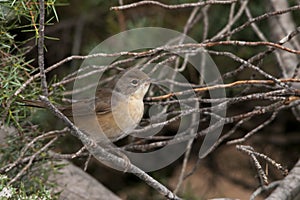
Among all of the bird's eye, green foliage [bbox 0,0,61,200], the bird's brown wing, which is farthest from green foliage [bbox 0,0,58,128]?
the bird's eye

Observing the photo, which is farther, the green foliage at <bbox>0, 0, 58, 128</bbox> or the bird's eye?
the bird's eye

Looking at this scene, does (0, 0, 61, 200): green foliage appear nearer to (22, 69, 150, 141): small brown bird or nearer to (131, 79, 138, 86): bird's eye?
(22, 69, 150, 141): small brown bird

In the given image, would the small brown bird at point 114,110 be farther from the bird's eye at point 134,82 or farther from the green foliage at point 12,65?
the green foliage at point 12,65

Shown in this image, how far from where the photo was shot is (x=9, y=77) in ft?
5.51

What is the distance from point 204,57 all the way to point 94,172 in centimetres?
99

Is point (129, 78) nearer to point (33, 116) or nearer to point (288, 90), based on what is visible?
point (33, 116)

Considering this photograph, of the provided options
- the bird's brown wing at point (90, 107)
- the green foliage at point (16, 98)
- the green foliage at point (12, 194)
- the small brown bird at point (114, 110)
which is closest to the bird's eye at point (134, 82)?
the small brown bird at point (114, 110)

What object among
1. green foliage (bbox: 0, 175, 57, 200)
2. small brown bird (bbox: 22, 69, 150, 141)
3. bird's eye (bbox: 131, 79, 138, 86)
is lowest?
green foliage (bbox: 0, 175, 57, 200)

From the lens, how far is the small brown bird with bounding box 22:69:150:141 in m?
1.95

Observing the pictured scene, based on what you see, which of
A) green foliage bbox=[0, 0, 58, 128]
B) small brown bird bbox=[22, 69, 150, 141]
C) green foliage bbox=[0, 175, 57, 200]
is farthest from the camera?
small brown bird bbox=[22, 69, 150, 141]

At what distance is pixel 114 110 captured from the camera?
2.02 meters

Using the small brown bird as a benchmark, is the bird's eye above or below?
above

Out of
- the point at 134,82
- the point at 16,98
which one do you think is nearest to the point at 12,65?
the point at 16,98

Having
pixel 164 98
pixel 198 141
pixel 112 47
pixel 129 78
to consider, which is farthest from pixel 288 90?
pixel 198 141
